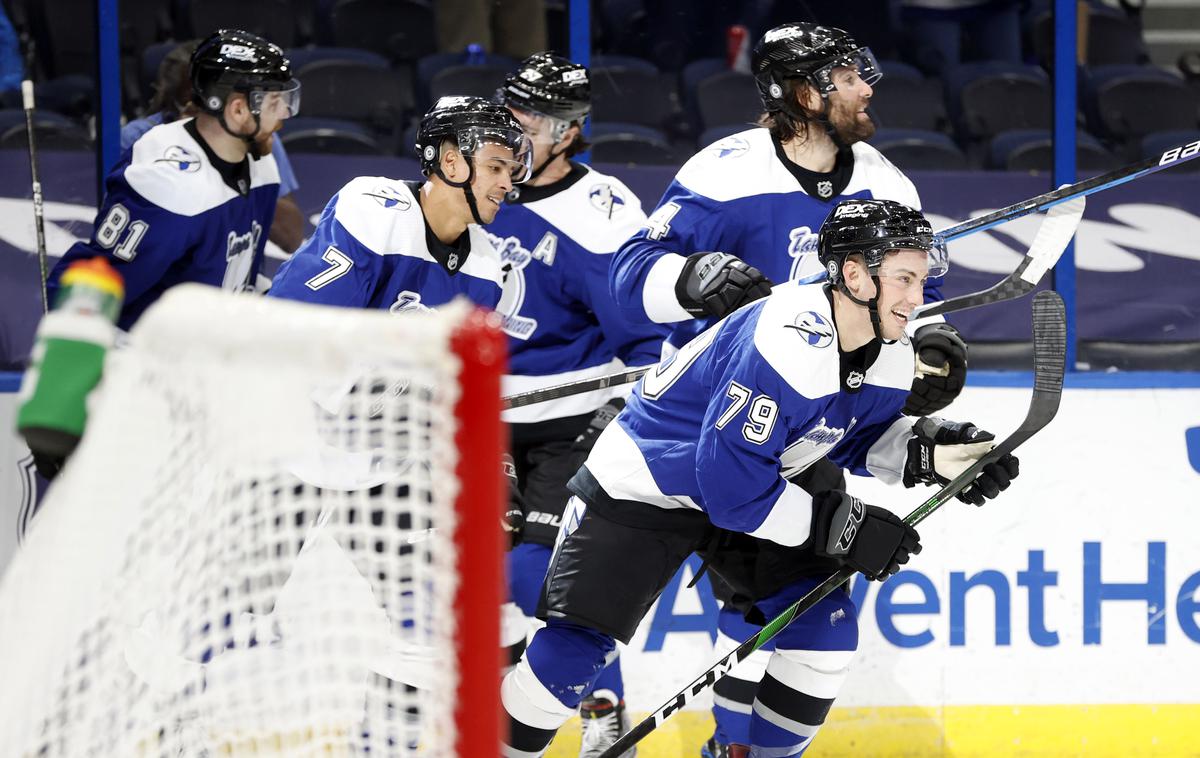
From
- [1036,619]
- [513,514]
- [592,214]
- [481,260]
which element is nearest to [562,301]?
[592,214]

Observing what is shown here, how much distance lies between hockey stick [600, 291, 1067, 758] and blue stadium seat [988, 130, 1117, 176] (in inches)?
40.4

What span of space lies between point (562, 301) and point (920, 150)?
3.54ft

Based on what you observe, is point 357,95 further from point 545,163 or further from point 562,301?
point 562,301

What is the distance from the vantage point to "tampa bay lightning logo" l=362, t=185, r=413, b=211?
280 cm

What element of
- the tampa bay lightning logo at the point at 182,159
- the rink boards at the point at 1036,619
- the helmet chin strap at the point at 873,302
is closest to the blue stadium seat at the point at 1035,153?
the rink boards at the point at 1036,619

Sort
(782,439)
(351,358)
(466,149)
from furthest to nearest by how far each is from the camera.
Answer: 1. (466,149)
2. (782,439)
3. (351,358)

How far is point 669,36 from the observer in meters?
3.86

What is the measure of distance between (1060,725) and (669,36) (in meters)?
1.84

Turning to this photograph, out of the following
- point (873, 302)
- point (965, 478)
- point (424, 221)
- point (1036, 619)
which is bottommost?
point (1036, 619)

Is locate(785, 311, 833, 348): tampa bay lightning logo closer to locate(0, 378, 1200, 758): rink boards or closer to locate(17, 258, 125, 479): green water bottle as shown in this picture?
locate(0, 378, 1200, 758): rink boards

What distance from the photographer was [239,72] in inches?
125

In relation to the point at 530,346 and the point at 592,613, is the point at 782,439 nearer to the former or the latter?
the point at 592,613

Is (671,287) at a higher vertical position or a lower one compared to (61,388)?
lower

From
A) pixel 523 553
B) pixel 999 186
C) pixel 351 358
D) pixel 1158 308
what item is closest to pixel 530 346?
pixel 523 553
